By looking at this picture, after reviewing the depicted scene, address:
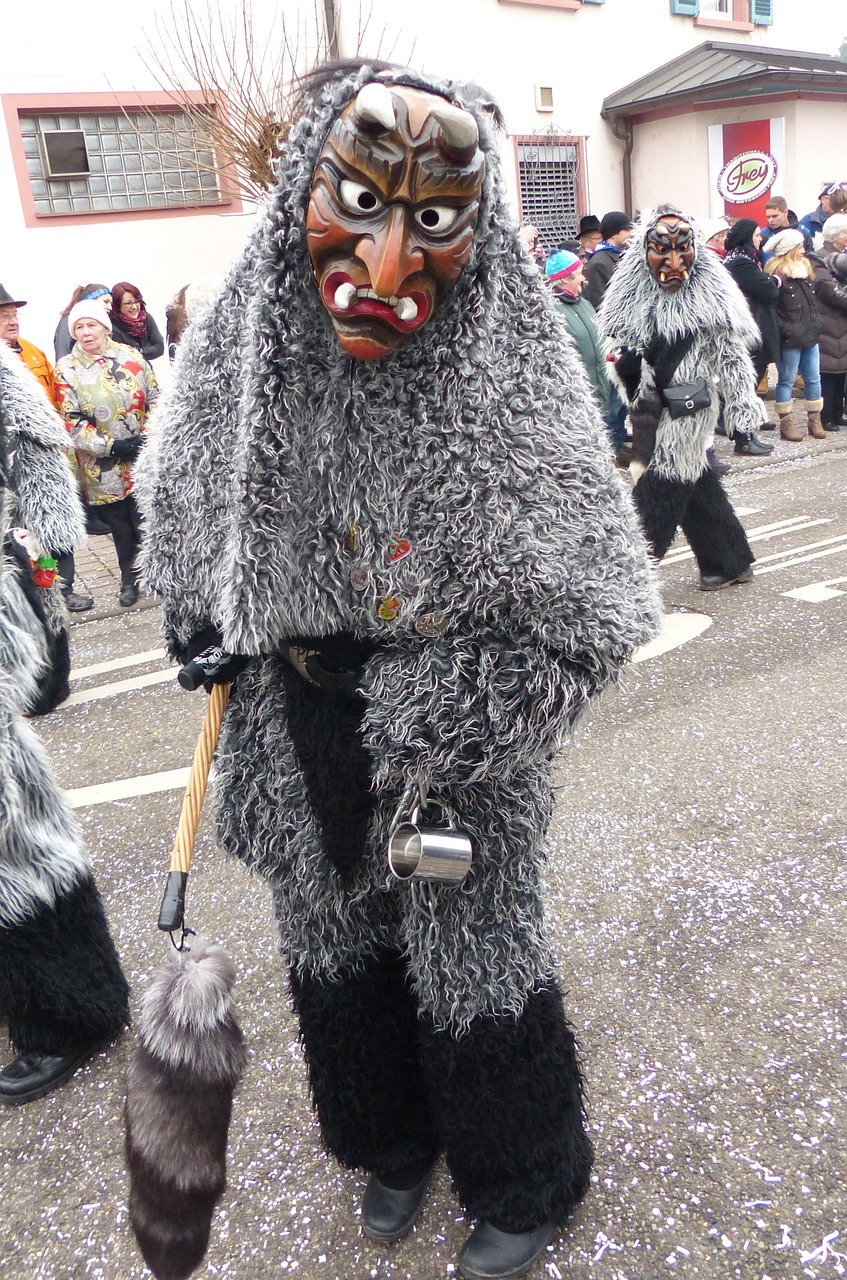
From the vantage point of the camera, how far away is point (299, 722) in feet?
5.36

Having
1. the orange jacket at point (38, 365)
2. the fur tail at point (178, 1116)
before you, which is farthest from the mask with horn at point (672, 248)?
the fur tail at point (178, 1116)

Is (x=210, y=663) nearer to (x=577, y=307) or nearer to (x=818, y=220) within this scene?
(x=577, y=307)

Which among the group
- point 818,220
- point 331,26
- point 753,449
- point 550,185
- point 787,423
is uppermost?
point 331,26

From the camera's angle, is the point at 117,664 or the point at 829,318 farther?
the point at 829,318

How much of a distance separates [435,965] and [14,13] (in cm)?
1113

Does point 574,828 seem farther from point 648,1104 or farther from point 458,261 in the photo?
point 458,261

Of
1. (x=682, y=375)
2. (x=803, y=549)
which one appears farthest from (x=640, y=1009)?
(x=803, y=549)

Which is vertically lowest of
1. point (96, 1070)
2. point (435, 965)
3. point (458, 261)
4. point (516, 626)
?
point (96, 1070)

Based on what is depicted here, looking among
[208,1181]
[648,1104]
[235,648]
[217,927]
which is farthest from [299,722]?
[217,927]

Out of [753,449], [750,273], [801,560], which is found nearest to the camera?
[801,560]

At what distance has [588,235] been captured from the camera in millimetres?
9961

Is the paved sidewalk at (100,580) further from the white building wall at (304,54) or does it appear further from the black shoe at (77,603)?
the white building wall at (304,54)

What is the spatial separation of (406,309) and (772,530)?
5.56m

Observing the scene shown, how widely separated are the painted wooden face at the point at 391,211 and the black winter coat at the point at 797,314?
8.64m
